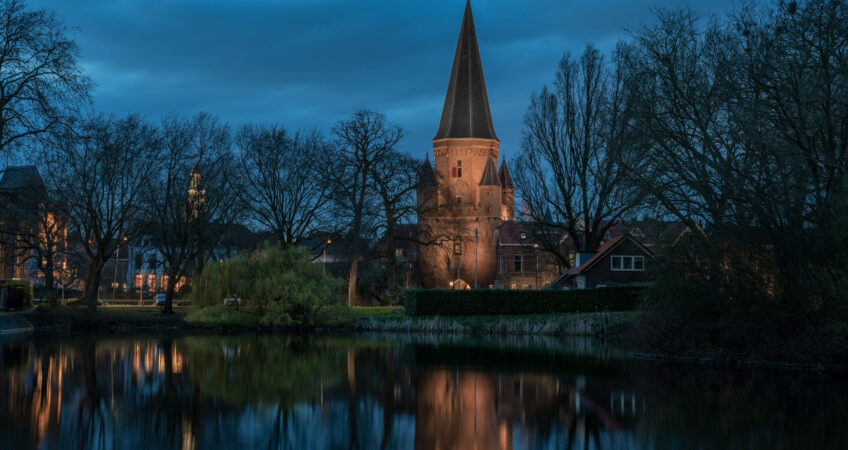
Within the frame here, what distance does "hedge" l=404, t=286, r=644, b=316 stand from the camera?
40.1m

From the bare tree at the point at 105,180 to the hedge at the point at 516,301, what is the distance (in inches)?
581

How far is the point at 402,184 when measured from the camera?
55.2 m

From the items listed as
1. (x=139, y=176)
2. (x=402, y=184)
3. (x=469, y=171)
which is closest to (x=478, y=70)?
(x=469, y=171)

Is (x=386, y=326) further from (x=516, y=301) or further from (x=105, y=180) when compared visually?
(x=105, y=180)

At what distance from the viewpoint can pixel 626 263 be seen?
51656 mm

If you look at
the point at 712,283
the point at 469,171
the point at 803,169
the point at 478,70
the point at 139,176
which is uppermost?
the point at 478,70

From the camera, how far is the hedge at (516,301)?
40125 mm

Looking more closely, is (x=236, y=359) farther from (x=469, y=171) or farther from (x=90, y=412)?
(x=469, y=171)

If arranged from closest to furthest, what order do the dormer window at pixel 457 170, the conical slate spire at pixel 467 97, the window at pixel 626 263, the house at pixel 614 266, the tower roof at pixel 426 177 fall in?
the house at pixel 614 266 < the window at pixel 626 263 < the tower roof at pixel 426 177 < the conical slate spire at pixel 467 97 < the dormer window at pixel 457 170

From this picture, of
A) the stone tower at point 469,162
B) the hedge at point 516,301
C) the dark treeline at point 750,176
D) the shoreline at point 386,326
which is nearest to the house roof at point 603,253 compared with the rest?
the hedge at point 516,301

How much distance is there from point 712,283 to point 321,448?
562 inches

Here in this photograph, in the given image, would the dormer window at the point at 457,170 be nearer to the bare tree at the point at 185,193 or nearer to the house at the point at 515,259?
the house at the point at 515,259

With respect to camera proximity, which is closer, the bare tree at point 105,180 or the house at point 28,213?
the house at point 28,213

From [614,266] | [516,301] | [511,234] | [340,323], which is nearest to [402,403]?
[340,323]
